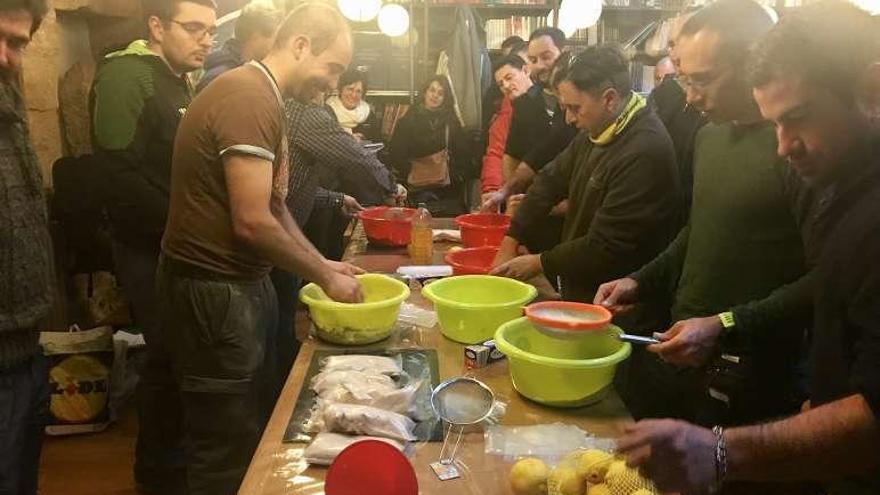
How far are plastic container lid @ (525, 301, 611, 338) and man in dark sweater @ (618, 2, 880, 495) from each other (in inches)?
18.4

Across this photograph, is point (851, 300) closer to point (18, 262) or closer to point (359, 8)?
point (18, 262)

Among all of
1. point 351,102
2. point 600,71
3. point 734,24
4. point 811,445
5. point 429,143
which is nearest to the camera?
point 811,445

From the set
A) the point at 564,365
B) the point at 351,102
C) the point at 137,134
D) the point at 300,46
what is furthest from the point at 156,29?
the point at 351,102

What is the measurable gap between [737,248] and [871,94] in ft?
2.39

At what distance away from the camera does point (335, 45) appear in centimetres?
197

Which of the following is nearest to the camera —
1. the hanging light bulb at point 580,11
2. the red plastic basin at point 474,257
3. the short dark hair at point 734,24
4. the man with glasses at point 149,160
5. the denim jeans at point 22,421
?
the denim jeans at point 22,421

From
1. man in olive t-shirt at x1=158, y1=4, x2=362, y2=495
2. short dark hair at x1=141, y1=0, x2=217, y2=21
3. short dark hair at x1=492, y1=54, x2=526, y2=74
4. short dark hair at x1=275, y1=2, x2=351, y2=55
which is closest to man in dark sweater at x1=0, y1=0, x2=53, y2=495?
man in olive t-shirt at x1=158, y1=4, x2=362, y2=495

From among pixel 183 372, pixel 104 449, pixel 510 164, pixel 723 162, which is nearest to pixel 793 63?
pixel 723 162

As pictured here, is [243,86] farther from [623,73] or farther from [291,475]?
[623,73]

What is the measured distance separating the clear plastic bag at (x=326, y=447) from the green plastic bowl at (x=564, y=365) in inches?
12.7

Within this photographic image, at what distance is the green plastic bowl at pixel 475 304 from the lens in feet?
6.07

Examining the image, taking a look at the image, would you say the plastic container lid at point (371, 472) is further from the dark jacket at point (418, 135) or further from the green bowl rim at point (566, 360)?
the dark jacket at point (418, 135)

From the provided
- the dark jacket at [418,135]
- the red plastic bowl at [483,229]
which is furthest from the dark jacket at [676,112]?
the dark jacket at [418,135]

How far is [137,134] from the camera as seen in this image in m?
2.64
